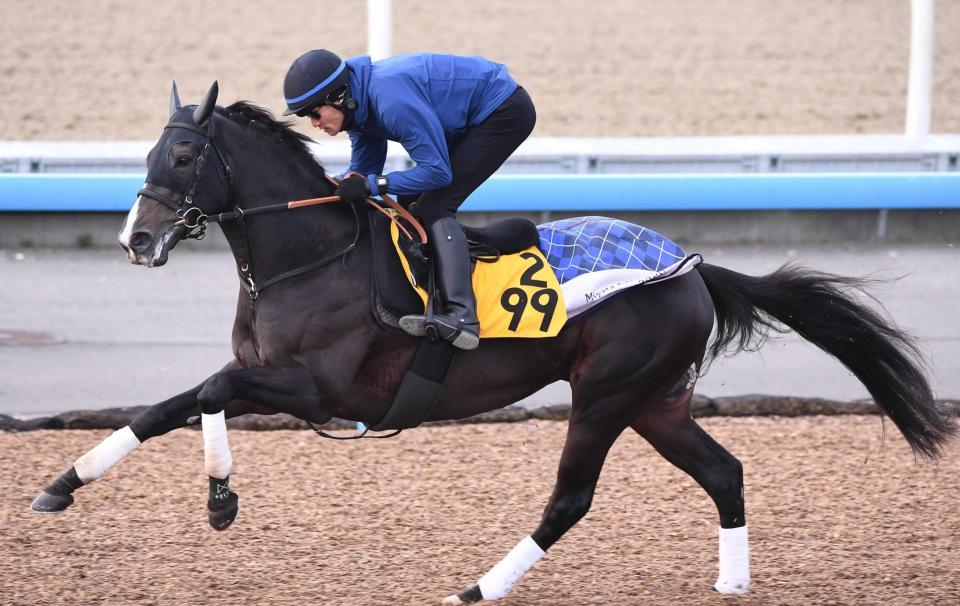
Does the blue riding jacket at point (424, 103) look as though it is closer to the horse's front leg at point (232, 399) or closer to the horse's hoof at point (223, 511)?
the horse's front leg at point (232, 399)

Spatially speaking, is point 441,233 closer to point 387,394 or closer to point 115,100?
point 387,394

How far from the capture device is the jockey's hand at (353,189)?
4.61 metres

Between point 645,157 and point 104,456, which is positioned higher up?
point 104,456

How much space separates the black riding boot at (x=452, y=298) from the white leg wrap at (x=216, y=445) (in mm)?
739

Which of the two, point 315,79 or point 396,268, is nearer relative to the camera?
point 315,79

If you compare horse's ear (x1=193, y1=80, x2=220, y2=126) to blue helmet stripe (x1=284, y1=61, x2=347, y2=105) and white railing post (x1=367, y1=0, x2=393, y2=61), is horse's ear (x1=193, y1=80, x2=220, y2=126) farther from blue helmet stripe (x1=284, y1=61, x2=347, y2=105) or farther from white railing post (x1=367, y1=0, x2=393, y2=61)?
white railing post (x1=367, y1=0, x2=393, y2=61)

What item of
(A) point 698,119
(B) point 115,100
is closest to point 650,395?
(A) point 698,119

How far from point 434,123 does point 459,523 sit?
6.71 ft

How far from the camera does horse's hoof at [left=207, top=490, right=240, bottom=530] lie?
179 inches

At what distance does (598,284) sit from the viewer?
4820mm

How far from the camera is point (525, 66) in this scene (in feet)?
56.0

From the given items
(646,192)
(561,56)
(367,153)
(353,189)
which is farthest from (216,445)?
(561,56)

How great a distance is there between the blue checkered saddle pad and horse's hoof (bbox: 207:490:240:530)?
141 cm

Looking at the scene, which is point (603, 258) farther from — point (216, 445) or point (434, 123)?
point (216, 445)
